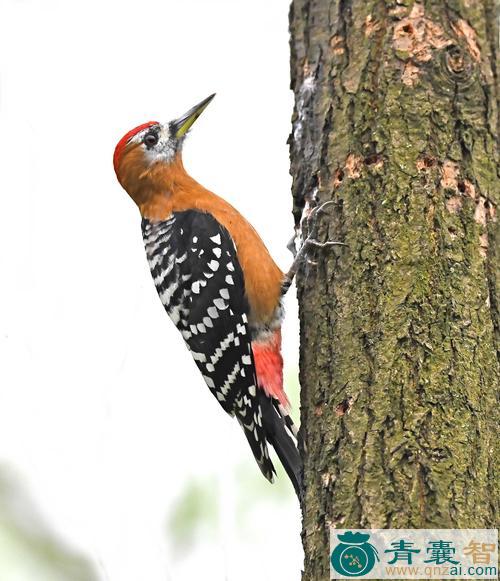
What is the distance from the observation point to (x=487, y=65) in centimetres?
368

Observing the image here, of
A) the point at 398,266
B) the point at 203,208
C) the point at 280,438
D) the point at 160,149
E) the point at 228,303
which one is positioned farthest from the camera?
the point at 160,149

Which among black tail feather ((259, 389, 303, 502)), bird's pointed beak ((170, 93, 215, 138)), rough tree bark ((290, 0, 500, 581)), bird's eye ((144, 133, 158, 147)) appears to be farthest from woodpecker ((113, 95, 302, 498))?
rough tree bark ((290, 0, 500, 581))

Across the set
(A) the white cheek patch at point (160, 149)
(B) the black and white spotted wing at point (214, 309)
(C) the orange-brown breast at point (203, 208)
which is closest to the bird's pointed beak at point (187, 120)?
(A) the white cheek patch at point (160, 149)

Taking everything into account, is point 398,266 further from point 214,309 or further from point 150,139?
point 150,139

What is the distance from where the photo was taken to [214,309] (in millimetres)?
4738

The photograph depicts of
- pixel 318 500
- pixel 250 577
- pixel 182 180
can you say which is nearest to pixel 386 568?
pixel 318 500

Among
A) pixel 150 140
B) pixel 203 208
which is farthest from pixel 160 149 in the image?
pixel 203 208

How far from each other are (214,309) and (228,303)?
0.09 metres

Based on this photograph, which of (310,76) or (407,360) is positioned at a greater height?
(310,76)

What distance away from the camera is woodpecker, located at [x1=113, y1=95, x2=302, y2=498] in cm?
454

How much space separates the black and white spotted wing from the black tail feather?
40mm

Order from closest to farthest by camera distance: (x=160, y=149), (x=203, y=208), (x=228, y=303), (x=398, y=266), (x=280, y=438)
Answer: (x=398, y=266)
(x=280, y=438)
(x=228, y=303)
(x=203, y=208)
(x=160, y=149)

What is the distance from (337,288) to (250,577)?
1.37m

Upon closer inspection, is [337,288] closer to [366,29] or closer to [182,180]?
[366,29]
